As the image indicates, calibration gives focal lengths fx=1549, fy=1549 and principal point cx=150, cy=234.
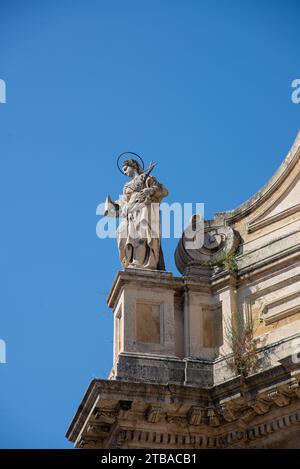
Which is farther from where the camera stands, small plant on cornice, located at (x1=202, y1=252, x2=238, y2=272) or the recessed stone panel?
small plant on cornice, located at (x1=202, y1=252, x2=238, y2=272)

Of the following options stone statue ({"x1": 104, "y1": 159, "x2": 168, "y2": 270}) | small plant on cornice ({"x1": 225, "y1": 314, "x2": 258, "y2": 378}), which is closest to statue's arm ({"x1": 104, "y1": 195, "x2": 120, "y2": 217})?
stone statue ({"x1": 104, "y1": 159, "x2": 168, "y2": 270})

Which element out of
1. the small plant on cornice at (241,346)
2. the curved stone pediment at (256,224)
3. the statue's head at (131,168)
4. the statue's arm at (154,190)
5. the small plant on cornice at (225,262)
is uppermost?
the statue's head at (131,168)

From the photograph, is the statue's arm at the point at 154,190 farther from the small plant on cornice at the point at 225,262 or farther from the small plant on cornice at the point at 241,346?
the small plant on cornice at the point at 241,346

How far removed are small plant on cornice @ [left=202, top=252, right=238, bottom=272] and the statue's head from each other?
5.60 feet

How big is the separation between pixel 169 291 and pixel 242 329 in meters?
1.13

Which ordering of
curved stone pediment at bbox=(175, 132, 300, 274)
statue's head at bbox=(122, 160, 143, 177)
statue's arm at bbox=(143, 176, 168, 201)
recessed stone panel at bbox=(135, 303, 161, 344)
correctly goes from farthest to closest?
statue's head at bbox=(122, 160, 143, 177) < statue's arm at bbox=(143, 176, 168, 201) < curved stone pediment at bbox=(175, 132, 300, 274) < recessed stone panel at bbox=(135, 303, 161, 344)

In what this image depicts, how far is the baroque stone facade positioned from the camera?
19.6 meters

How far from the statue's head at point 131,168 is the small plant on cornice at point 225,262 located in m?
1.71

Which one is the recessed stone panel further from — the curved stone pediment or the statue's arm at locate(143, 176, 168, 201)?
the statue's arm at locate(143, 176, 168, 201)

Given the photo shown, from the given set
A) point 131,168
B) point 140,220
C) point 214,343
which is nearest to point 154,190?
point 140,220

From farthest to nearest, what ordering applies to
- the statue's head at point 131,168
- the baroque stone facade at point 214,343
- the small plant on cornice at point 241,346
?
the statue's head at point 131,168
the small plant on cornice at point 241,346
the baroque stone facade at point 214,343

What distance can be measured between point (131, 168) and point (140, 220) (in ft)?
3.51

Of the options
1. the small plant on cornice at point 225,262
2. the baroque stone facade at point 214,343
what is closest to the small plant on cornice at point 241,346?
the baroque stone facade at point 214,343

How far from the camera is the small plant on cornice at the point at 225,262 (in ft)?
69.9
